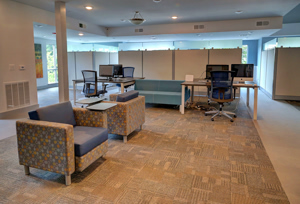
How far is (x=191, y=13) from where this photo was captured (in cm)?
734

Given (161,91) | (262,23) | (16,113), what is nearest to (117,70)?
(161,91)

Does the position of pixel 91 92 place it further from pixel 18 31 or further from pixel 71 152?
pixel 71 152

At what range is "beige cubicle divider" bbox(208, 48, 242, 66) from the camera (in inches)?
315

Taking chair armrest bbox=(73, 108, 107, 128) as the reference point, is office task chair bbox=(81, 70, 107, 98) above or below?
above

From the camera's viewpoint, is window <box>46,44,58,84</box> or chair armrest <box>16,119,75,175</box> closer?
chair armrest <box>16,119,75,175</box>

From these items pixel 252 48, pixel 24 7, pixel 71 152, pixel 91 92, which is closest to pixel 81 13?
pixel 24 7

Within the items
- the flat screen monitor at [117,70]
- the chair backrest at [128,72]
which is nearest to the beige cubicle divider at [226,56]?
the chair backrest at [128,72]

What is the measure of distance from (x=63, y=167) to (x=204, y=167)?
5.52 feet

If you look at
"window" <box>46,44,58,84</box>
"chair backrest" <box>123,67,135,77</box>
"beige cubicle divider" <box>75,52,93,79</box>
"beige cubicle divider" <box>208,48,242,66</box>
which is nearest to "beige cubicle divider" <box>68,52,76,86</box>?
"beige cubicle divider" <box>75,52,93,79</box>

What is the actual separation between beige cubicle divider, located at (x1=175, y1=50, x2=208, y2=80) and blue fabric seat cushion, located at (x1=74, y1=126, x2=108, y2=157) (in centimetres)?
599

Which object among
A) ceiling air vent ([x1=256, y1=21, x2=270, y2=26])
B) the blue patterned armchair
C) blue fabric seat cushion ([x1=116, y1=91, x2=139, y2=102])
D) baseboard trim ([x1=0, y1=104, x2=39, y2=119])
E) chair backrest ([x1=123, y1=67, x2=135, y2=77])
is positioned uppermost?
ceiling air vent ([x1=256, y1=21, x2=270, y2=26])

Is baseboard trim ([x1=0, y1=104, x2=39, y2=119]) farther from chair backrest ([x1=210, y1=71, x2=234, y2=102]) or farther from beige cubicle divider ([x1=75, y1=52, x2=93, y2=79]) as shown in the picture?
beige cubicle divider ([x1=75, y1=52, x2=93, y2=79])

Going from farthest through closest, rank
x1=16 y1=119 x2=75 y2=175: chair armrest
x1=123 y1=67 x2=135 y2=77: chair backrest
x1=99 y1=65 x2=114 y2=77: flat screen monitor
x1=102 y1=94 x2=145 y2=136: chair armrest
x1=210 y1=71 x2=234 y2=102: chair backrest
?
x1=123 y1=67 x2=135 y2=77: chair backrest
x1=99 y1=65 x2=114 y2=77: flat screen monitor
x1=210 y1=71 x2=234 y2=102: chair backrest
x1=102 y1=94 x2=145 y2=136: chair armrest
x1=16 y1=119 x2=75 y2=175: chair armrest

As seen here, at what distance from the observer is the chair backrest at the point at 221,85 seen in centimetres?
494
